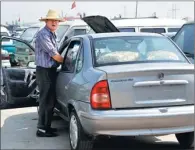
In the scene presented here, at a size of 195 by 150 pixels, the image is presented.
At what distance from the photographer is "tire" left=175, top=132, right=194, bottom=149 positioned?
5.14m

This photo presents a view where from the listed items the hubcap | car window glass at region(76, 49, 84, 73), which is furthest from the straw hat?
the hubcap

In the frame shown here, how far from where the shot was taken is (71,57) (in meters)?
5.61

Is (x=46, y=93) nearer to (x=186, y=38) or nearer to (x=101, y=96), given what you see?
(x=101, y=96)

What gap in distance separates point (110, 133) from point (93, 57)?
104 centimetres

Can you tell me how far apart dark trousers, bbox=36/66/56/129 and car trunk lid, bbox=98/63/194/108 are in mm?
1510

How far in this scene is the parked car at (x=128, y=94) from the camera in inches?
170

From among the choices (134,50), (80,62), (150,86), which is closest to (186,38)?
(134,50)

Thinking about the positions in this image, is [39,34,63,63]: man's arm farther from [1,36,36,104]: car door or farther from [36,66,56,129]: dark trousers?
[1,36,36,104]: car door

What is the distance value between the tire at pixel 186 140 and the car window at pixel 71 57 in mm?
1685

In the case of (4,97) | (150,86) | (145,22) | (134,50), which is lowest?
(4,97)

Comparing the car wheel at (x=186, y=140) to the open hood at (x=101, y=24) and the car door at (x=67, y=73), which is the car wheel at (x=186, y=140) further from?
the open hood at (x=101, y=24)

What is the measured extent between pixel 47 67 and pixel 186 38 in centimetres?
308

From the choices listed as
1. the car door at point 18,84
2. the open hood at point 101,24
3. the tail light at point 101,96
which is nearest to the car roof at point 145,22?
the open hood at point 101,24

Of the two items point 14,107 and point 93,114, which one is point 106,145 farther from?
point 14,107
